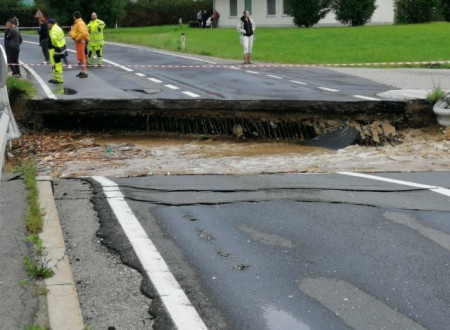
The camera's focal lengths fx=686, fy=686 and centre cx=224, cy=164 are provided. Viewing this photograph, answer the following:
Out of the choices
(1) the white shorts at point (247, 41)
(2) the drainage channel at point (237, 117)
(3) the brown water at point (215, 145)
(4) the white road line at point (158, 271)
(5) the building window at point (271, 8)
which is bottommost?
(3) the brown water at point (215, 145)

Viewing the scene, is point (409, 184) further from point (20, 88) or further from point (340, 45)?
point (340, 45)

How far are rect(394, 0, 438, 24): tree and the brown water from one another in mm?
34432

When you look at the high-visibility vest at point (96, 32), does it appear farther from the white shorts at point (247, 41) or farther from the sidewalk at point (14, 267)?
the sidewalk at point (14, 267)

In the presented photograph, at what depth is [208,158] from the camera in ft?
40.2

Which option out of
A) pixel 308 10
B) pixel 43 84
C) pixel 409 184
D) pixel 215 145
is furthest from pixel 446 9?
pixel 409 184

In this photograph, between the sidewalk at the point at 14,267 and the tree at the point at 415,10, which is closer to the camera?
the sidewalk at the point at 14,267

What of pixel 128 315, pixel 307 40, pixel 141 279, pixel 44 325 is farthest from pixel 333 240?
pixel 307 40

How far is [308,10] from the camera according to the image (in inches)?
1813

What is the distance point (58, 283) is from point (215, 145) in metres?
9.31

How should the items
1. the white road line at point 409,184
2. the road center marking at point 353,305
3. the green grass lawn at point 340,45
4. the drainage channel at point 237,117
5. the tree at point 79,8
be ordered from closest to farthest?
1. the road center marking at point 353,305
2. the white road line at point 409,184
3. the drainage channel at point 237,117
4. the green grass lawn at point 340,45
5. the tree at point 79,8

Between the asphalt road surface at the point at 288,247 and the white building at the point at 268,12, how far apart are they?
44836 millimetres

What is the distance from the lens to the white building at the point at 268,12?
51219 mm

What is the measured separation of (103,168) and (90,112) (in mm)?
3676

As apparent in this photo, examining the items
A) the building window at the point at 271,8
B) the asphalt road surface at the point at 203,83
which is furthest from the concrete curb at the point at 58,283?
the building window at the point at 271,8
